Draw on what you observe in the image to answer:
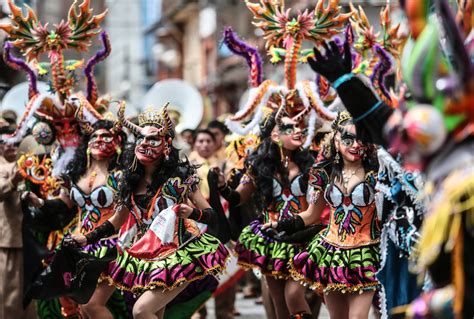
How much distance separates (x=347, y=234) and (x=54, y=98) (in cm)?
356

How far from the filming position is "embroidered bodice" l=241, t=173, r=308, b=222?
9000mm

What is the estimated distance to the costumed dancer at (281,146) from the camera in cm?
900

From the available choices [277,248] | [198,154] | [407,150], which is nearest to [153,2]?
[198,154]

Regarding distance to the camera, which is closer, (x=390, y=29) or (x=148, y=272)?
(x=148, y=272)

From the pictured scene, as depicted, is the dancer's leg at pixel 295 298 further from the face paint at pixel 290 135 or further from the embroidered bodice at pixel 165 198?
the embroidered bodice at pixel 165 198

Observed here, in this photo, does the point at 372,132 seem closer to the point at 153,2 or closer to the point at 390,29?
the point at 390,29

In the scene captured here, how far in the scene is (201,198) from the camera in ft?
26.8

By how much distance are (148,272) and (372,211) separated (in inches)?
64.9

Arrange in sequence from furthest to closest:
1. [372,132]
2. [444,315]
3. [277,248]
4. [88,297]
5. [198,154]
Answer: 1. [198,154]
2. [277,248]
3. [88,297]
4. [372,132]
5. [444,315]

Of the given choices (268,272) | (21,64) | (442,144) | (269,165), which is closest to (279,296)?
(268,272)

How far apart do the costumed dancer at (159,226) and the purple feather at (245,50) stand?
2.26 metres

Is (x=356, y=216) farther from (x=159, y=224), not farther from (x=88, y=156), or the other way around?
(x=88, y=156)

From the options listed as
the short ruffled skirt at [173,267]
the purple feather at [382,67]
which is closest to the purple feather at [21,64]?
the short ruffled skirt at [173,267]

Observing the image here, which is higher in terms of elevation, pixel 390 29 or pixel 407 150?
pixel 390 29
